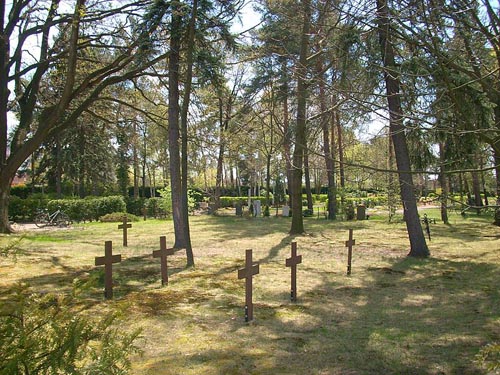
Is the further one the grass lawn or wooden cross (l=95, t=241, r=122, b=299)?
wooden cross (l=95, t=241, r=122, b=299)

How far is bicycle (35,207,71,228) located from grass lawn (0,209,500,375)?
693cm

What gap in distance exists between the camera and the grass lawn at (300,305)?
4.45m

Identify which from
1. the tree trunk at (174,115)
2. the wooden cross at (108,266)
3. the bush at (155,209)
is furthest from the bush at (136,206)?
the wooden cross at (108,266)

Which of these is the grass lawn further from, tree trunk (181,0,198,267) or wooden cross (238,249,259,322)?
tree trunk (181,0,198,267)

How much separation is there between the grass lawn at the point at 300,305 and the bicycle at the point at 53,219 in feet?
22.7

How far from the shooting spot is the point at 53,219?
20.4m

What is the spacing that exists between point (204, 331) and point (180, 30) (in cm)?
781

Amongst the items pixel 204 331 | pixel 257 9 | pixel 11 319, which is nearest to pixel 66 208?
pixel 257 9

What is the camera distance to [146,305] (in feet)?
21.5

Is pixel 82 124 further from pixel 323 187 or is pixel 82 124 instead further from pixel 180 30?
pixel 323 187

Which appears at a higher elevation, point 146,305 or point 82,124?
point 82,124

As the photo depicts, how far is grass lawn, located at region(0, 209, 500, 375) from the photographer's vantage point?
4.45 metres

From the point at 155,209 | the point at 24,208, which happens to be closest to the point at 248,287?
the point at 24,208

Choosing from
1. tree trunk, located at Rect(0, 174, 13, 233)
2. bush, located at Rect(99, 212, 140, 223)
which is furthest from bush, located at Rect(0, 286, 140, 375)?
bush, located at Rect(99, 212, 140, 223)
